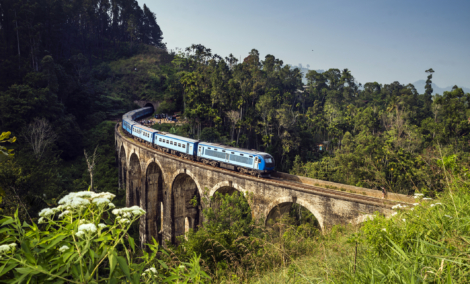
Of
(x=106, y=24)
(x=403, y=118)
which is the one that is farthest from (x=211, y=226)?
(x=106, y=24)

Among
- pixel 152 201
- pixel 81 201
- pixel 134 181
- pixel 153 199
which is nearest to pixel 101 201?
pixel 81 201

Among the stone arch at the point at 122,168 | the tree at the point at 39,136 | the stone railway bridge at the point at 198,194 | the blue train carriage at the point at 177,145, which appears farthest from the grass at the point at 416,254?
the tree at the point at 39,136

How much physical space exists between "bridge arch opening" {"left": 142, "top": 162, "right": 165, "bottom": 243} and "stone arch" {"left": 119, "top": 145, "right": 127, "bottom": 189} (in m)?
8.23

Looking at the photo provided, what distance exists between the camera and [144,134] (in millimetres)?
30438

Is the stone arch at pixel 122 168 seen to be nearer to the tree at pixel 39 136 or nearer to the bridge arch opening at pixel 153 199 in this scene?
the bridge arch opening at pixel 153 199

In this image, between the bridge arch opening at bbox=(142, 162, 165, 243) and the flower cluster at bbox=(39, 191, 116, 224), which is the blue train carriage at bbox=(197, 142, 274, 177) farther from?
the flower cluster at bbox=(39, 191, 116, 224)

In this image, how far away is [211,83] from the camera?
46375 millimetres

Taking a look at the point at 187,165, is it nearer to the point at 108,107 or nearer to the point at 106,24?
the point at 108,107

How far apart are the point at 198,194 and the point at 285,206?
34.3 ft

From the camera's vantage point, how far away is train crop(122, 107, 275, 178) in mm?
20203

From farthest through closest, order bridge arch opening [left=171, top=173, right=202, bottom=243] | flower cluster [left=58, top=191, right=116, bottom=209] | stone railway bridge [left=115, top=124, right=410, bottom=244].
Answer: bridge arch opening [left=171, top=173, right=202, bottom=243] < stone railway bridge [left=115, top=124, right=410, bottom=244] < flower cluster [left=58, top=191, right=116, bottom=209]

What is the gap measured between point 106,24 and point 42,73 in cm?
4875

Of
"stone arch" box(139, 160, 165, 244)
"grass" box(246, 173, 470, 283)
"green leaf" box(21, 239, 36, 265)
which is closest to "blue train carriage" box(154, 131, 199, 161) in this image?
"stone arch" box(139, 160, 165, 244)

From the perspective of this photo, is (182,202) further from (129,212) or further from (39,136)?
(39,136)
